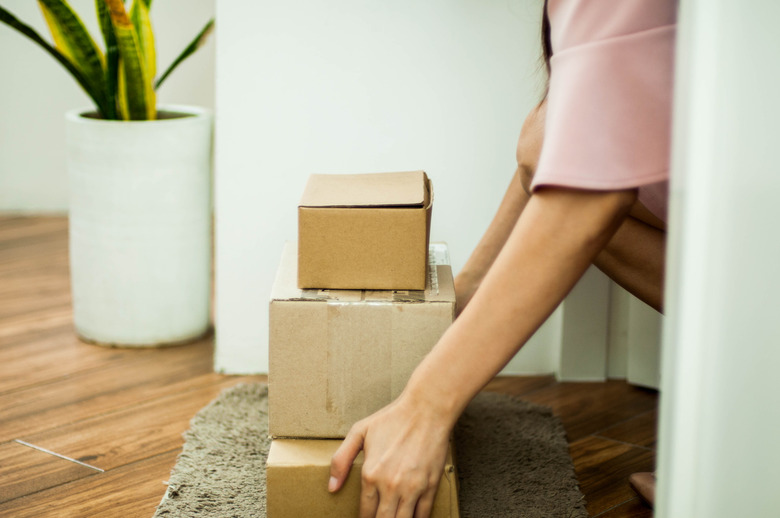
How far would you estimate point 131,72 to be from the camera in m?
1.45

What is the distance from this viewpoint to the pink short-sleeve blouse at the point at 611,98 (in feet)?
2.04

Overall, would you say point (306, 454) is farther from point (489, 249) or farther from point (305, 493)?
point (489, 249)

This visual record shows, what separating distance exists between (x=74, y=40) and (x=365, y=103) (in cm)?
57

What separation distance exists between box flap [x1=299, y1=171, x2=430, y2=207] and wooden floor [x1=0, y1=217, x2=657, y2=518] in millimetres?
439

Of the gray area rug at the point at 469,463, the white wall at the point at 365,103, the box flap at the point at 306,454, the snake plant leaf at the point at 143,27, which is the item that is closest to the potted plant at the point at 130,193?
the snake plant leaf at the point at 143,27

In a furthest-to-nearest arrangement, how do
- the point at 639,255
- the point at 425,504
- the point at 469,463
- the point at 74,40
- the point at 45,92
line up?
1. the point at 45,92
2. the point at 74,40
3. the point at 469,463
4. the point at 639,255
5. the point at 425,504

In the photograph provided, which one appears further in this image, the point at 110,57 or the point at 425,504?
the point at 110,57

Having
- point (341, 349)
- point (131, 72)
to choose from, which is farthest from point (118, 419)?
point (131, 72)

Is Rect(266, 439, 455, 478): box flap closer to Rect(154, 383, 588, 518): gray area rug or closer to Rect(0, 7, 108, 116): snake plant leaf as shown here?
Rect(154, 383, 588, 518): gray area rug

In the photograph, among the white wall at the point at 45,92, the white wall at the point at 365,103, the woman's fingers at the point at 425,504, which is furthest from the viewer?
the white wall at the point at 45,92

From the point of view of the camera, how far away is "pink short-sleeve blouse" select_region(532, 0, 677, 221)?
0.62 metres

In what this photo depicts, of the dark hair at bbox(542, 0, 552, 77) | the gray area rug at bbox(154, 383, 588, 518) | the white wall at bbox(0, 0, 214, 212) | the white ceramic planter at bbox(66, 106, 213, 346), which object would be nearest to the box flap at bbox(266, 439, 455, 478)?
the gray area rug at bbox(154, 383, 588, 518)

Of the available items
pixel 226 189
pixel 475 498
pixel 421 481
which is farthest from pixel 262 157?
pixel 421 481

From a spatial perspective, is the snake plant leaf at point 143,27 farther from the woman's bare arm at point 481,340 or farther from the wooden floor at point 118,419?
the woman's bare arm at point 481,340
